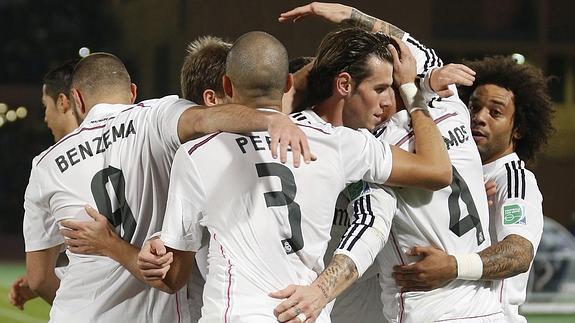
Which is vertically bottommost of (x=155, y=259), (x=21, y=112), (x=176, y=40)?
(x=21, y=112)

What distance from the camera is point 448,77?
4113 millimetres

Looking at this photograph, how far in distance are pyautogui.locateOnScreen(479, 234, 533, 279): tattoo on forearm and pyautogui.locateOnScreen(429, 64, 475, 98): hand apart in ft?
2.30

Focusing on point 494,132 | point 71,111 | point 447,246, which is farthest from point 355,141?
point 71,111

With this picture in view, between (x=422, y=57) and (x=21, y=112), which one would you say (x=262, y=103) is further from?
(x=21, y=112)

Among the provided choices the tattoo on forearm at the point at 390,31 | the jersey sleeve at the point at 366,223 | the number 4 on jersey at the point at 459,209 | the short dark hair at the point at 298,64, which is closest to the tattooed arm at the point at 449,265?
the number 4 on jersey at the point at 459,209

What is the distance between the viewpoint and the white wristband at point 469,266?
419 centimetres

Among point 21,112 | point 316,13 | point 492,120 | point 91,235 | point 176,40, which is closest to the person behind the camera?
point 91,235

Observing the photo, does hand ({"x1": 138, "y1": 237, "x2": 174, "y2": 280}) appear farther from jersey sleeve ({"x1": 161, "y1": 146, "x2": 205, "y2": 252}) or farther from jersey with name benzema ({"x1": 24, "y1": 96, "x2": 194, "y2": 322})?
jersey with name benzema ({"x1": 24, "y1": 96, "x2": 194, "y2": 322})

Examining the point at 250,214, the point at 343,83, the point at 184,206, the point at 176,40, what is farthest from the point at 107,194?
the point at 176,40

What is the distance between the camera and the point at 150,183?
4379mm

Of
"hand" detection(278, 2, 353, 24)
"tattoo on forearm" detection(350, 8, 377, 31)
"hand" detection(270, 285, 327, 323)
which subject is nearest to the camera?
"hand" detection(270, 285, 327, 323)

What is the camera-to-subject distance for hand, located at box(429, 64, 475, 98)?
13.5 feet

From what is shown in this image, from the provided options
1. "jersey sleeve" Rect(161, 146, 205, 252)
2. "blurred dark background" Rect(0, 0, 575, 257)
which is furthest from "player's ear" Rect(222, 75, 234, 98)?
"blurred dark background" Rect(0, 0, 575, 257)

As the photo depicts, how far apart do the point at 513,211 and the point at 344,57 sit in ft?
3.54
